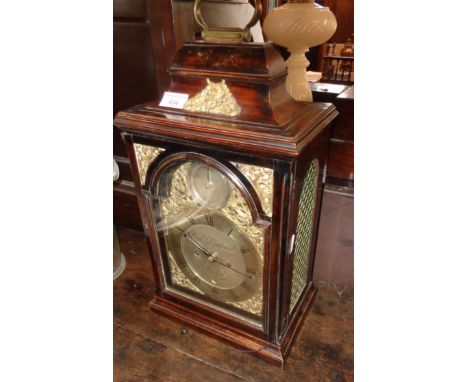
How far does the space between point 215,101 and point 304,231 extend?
447mm

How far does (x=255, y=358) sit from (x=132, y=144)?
704 millimetres

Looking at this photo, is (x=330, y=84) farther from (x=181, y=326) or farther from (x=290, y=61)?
(x=181, y=326)

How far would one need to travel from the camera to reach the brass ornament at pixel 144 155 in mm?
866

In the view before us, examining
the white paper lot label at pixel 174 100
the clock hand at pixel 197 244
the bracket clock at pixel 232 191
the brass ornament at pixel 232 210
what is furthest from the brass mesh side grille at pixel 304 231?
the white paper lot label at pixel 174 100

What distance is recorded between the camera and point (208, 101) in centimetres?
78

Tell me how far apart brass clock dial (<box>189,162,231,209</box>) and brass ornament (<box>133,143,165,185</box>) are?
0.10 meters

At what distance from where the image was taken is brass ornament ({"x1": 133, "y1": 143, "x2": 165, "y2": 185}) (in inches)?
34.1

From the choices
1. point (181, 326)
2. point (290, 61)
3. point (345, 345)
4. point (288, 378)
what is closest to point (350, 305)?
point (345, 345)

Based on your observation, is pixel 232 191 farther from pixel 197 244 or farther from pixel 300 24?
pixel 300 24

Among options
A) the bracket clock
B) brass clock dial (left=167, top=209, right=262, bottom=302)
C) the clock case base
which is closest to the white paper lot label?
the bracket clock

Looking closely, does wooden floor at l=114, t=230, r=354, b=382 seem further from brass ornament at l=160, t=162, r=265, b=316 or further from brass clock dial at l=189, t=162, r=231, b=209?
brass clock dial at l=189, t=162, r=231, b=209

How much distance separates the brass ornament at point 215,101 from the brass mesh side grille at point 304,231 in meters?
0.25

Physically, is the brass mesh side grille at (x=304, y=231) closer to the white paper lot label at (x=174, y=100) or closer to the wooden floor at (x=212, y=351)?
the wooden floor at (x=212, y=351)

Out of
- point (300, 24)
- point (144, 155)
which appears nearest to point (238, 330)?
point (144, 155)
